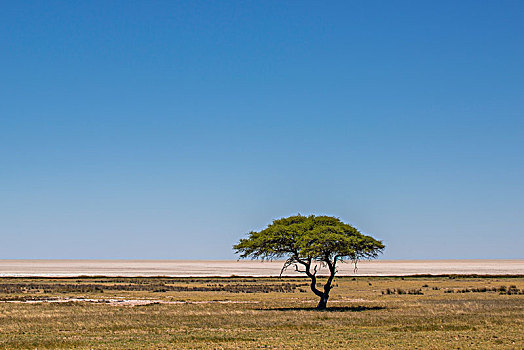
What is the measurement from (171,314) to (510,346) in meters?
23.1

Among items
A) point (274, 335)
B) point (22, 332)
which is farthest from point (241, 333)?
point (22, 332)

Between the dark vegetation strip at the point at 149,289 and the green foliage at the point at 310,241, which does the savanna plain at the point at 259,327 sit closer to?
the green foliage at the point at 310,241

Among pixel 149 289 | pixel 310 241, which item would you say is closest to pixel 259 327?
pixel 310 241

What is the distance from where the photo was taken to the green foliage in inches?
1734

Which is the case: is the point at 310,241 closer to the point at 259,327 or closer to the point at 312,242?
the point at 312,242

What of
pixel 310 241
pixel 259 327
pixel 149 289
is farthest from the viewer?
pixel 149 289

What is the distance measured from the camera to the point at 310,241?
1753 inches

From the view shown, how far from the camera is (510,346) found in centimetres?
2398

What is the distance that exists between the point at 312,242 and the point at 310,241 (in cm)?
20

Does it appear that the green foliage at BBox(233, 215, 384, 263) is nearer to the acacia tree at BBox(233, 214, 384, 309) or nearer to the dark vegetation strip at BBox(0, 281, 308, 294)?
the acacia tree at BBox(233, 214, 384, 309)

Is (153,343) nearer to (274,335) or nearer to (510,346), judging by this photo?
(274,335)

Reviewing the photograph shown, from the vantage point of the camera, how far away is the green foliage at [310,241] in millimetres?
44037

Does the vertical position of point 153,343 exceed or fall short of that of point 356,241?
it falls short

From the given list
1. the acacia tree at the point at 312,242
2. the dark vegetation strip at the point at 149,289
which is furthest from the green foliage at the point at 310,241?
the dark vegetation strip at the point at 149,289
